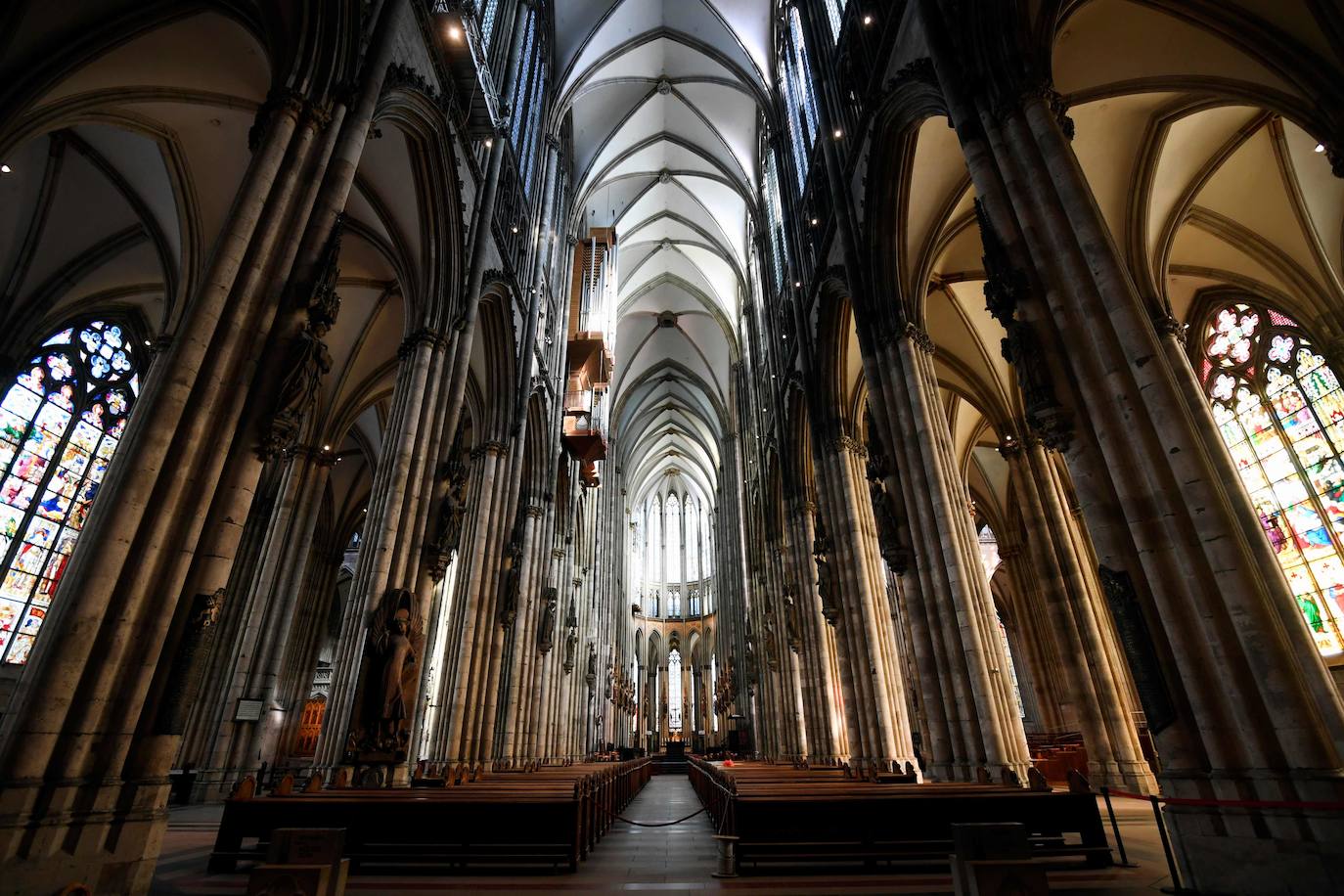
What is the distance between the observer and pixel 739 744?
31.1 metres

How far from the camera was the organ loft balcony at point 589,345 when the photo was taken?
21.4 meters

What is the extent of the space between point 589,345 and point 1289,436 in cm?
1817

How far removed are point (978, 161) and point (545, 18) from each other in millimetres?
15913

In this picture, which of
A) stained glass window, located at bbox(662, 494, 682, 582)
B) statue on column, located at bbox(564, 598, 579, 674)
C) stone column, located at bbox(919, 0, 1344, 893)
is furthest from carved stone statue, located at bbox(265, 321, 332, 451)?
stained glass window, located at bbox(662, 494, 682, 582)

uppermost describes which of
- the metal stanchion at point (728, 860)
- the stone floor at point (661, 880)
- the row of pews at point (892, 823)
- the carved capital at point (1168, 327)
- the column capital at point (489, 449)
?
the carved capital at point (1168, 327)

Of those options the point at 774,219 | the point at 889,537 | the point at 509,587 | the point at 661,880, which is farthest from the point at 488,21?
the point at 661,880

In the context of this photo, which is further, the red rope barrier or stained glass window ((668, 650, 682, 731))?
stained glass window ((668, 650, 682, 731))

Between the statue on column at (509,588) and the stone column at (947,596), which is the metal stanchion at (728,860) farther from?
the statue on column at (509,588)

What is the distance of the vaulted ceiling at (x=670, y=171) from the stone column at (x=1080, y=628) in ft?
44.3

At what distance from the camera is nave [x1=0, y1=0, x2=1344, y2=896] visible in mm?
4145

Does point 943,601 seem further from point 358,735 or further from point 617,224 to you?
point 617,224

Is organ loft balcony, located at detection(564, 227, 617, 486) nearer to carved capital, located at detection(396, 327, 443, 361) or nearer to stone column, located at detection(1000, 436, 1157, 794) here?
carved capital, located at detection(396, 327, 443, 361)

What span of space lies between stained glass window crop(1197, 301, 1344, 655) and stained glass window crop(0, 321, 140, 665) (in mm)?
22472

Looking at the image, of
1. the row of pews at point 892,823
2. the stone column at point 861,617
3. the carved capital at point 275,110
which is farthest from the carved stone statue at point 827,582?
the carved capital at point 275,110
